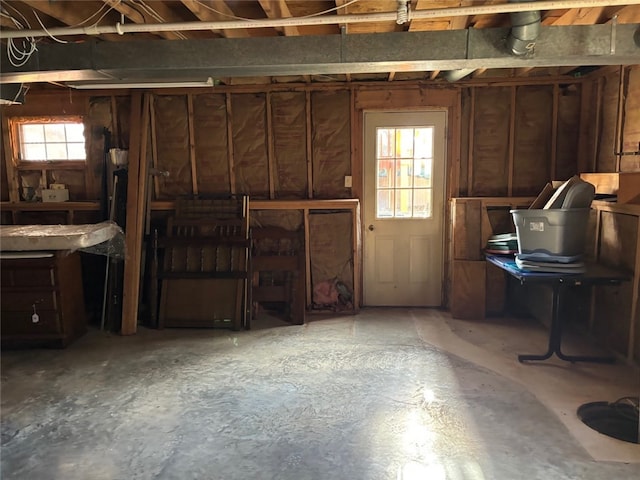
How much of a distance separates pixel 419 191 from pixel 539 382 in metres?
2.33

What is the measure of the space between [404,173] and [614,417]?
290cm

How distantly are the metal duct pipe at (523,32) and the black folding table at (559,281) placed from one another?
159 centimetres

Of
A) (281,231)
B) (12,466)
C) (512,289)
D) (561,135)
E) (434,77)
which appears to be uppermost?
(434,77)

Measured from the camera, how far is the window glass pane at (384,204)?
16.5 feet

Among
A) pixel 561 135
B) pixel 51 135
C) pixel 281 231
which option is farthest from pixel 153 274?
pixel 561 135

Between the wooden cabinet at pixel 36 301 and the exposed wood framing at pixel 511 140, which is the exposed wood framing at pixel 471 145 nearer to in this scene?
the exposed wood framing at pixel 511 140

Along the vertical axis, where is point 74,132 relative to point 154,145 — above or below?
above

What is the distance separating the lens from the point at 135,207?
462cm

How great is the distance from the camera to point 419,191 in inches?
197

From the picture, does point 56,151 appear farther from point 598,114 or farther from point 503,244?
point 598,114

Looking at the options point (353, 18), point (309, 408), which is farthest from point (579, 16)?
point (309, 408)

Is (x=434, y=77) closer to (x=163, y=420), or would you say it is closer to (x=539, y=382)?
(x=539, y=382)

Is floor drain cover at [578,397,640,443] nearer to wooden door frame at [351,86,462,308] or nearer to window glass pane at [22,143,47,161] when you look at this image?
wooden door frame at [351,86,462,308]

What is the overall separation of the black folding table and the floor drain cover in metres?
0.64
